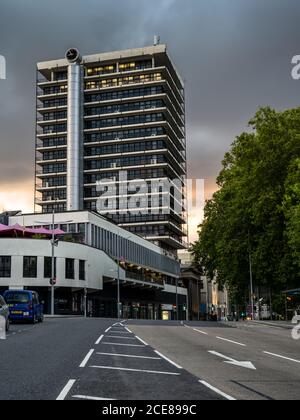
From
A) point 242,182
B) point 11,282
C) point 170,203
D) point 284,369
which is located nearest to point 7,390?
point 284,369

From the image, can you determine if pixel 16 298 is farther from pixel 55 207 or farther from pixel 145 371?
pixel 55 207

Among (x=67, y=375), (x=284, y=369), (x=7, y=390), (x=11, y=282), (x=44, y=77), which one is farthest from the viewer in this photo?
(x=44, y=77)

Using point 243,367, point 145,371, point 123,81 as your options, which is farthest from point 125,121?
point 145,371

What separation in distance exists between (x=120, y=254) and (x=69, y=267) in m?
21.2

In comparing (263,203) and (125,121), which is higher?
(125,121)

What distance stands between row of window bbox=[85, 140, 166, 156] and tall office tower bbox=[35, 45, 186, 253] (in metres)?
0.21

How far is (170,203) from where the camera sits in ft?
401

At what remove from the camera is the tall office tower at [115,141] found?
4710 inches

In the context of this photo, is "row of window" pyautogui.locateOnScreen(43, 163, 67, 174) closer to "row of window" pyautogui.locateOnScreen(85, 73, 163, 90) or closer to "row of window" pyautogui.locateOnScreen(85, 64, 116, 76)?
"row of window" pyautogui.locateOnScreen(85, 73, 163, 90)

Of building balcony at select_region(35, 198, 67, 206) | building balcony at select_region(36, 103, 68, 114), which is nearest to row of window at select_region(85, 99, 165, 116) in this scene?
building balcony at select_region(36, 103, 68, 114)

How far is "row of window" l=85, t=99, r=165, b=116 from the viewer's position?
12369 centimetres

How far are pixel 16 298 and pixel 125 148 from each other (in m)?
92.4

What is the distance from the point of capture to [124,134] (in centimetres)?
12444
